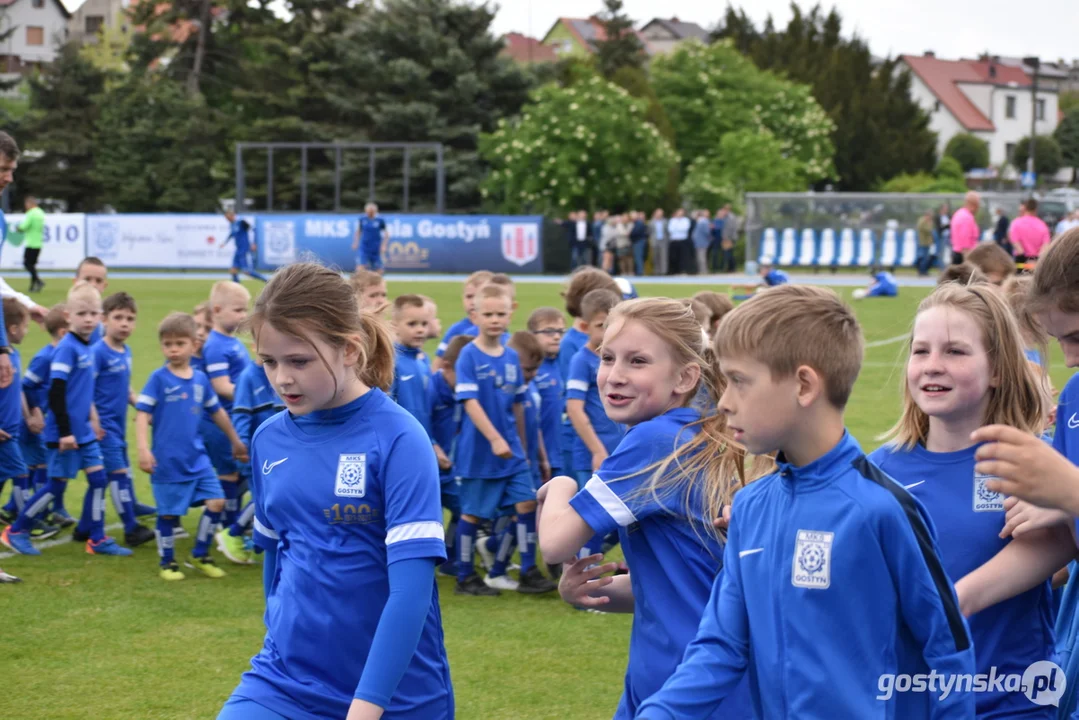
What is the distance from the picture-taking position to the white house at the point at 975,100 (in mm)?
110938

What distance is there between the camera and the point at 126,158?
59281 millimetres

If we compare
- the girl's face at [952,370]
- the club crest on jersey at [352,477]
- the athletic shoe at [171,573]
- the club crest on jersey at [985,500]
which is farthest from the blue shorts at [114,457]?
the club crest on jersey at [985,500]

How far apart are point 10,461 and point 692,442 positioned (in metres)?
6.61

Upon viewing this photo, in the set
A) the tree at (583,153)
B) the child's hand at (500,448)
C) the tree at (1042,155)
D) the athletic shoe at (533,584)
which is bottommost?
the athletic shoe at (533,584)

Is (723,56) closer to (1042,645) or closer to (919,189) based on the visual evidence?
(919,189)

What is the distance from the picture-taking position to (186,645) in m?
6.52

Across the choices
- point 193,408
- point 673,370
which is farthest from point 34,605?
point 673,370

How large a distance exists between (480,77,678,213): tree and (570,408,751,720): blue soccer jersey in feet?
139

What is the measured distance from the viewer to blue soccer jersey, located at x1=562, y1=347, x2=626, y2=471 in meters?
7.31

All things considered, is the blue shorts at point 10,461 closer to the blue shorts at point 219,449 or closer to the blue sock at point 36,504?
the blue sock at point 36,504

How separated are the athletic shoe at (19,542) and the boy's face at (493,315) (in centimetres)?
333

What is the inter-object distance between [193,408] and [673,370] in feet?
17.4

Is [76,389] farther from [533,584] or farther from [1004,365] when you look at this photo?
[1004,365]

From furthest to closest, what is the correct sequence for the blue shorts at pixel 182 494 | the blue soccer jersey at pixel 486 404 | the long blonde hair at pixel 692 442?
1. the blue shorts at pixel 182 494
2. the blue soccer jersey at pixel 486 404
3. the long blonde hair at pixel 692 442
